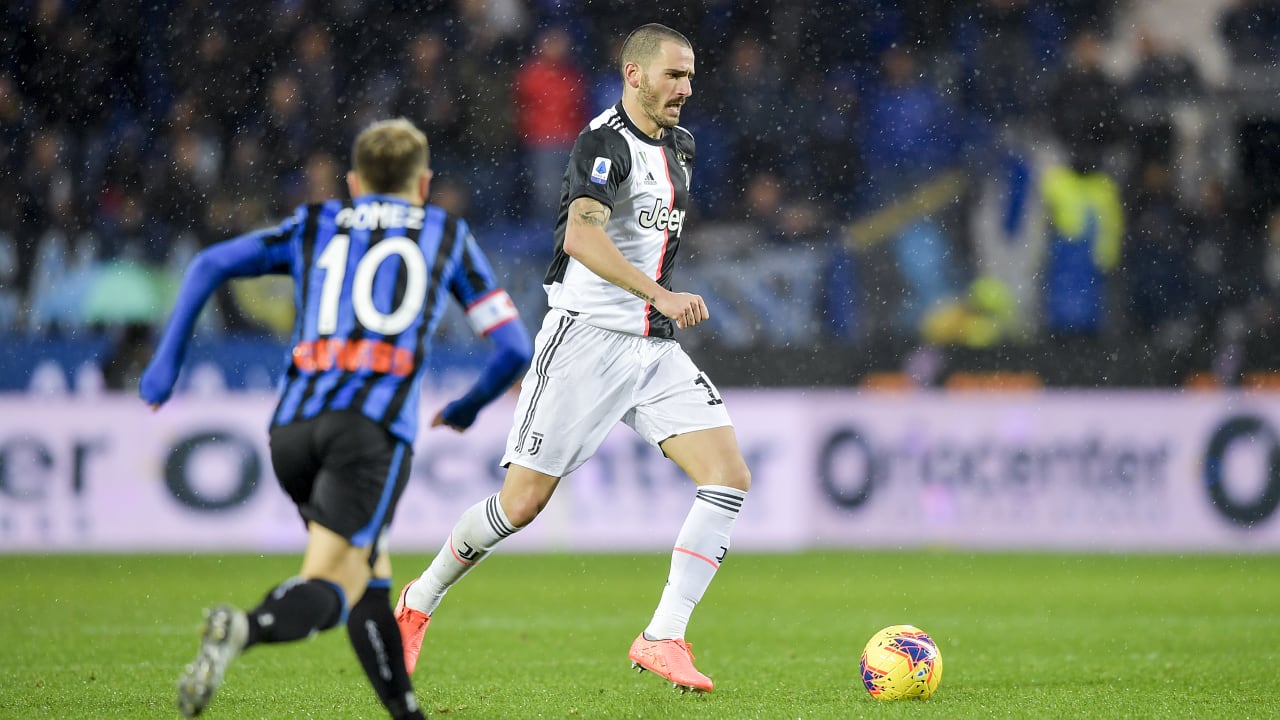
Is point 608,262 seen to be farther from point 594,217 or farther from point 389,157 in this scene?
point 389,157

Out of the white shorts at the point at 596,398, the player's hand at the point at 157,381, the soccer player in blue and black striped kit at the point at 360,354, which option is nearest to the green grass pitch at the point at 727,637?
the white shorts at the point at 596,398

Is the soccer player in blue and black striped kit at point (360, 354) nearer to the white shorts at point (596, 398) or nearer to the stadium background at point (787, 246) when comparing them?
the white shorts at point (596, 398)

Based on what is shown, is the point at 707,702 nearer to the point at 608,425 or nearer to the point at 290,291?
the point at 608,425

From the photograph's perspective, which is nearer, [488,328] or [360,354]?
[360,354]

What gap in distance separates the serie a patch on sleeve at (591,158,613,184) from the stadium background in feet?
19.6

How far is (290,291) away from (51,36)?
12.3ft

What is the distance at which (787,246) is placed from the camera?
12.4 metres

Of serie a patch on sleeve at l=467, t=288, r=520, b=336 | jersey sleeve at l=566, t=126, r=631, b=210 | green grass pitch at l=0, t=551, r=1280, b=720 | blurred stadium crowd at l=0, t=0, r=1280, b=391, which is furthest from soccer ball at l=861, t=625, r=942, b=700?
blurred stadium crowd at l=0, t=0, r=1280, b=391

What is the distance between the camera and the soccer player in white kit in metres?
5.37

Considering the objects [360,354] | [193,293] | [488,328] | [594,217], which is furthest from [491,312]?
[594,217]

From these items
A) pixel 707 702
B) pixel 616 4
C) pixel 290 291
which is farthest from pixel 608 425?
pixel 616 4

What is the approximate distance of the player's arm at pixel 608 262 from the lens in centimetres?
493

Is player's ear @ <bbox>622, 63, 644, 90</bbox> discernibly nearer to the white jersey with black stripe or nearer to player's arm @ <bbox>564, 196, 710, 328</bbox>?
the white jersey with black stripe

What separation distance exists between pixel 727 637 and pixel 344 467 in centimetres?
367
